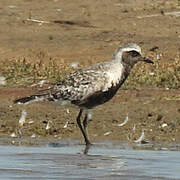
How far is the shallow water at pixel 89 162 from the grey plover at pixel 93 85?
24.6 inches

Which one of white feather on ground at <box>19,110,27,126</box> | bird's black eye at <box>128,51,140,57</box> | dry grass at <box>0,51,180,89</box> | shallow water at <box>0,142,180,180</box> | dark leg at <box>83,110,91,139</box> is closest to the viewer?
shallow water at <box>0,142,180,180</box>

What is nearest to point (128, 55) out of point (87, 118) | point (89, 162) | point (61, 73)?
point (87, 118)

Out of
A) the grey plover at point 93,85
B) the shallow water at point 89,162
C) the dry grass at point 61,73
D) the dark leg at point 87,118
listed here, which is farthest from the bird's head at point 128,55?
the dry grass at point 61,73

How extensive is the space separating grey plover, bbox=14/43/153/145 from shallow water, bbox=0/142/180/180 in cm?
62

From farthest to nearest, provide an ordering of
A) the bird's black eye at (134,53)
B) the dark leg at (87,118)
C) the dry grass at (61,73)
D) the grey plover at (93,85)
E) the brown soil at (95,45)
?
the dry grass at (61,73) < the brown soil at (95,45) < the bird's black eye at (134,53) < the dark leg at (87,118) < the grey plover at (93,85)

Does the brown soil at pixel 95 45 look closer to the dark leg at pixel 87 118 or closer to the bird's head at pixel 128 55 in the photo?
the dark leg at pixel 87 118

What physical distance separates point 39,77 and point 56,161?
5734 mm

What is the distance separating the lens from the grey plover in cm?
1212

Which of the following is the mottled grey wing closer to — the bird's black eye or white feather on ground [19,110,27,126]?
the bird's black eye

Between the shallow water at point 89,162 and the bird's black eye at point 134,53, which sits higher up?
the bird's black eye at point 134,53

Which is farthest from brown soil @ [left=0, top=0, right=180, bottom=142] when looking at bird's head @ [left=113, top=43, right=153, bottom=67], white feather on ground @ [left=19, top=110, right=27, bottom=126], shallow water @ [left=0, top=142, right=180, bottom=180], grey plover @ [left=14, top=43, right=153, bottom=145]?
shallow water @ [left=0, top=142, right=180, bottom=180]

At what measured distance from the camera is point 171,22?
21719mm

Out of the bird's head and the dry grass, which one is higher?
the bird's head

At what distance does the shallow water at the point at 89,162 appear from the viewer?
9.41 m
